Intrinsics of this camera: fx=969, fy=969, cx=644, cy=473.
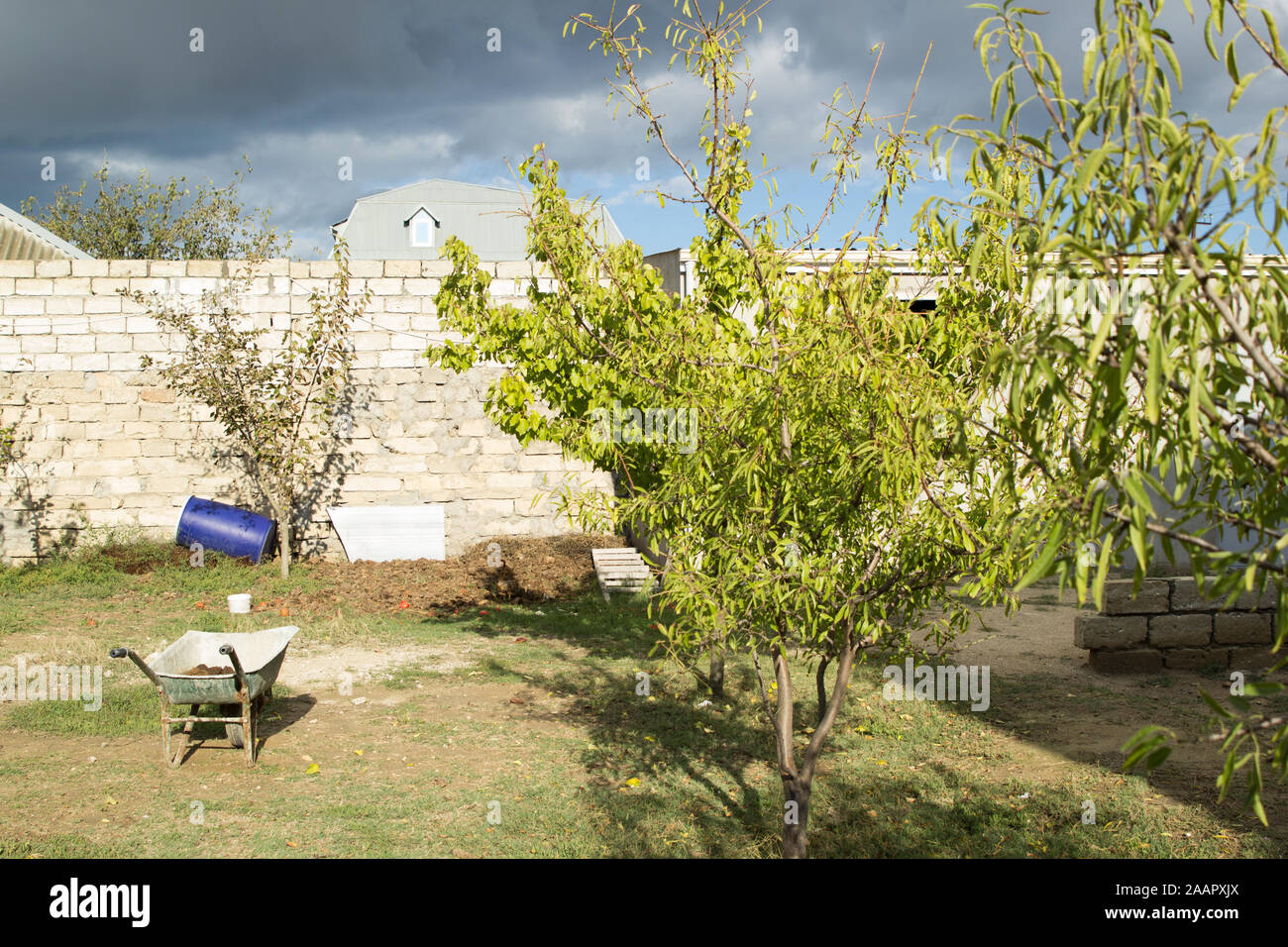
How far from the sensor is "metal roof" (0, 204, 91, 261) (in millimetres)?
17625

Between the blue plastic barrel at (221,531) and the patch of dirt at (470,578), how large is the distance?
2.57 ft

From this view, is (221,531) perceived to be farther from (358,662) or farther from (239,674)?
(239,674)

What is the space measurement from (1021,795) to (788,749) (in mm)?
2127

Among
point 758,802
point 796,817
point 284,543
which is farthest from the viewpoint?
point 284,543

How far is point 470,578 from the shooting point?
12.2 m

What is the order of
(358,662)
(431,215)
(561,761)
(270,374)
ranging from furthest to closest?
(431,215) → (270,374) → (358,662) → (561,761)

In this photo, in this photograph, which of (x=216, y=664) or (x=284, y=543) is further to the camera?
(x=284, y=543)

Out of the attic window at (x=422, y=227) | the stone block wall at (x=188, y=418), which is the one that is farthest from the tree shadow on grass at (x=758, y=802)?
the attic window at (x=422, y=227)

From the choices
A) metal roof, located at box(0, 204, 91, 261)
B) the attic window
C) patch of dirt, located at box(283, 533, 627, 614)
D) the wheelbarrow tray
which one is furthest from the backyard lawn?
the attic window

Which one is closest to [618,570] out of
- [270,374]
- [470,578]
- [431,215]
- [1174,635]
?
[470,578]

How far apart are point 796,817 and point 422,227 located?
28.8m

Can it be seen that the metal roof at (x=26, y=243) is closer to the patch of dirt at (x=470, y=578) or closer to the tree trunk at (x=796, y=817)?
the patch of dirt at (x=470, y=578)

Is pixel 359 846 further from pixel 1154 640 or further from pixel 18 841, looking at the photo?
pixel 1154 640
